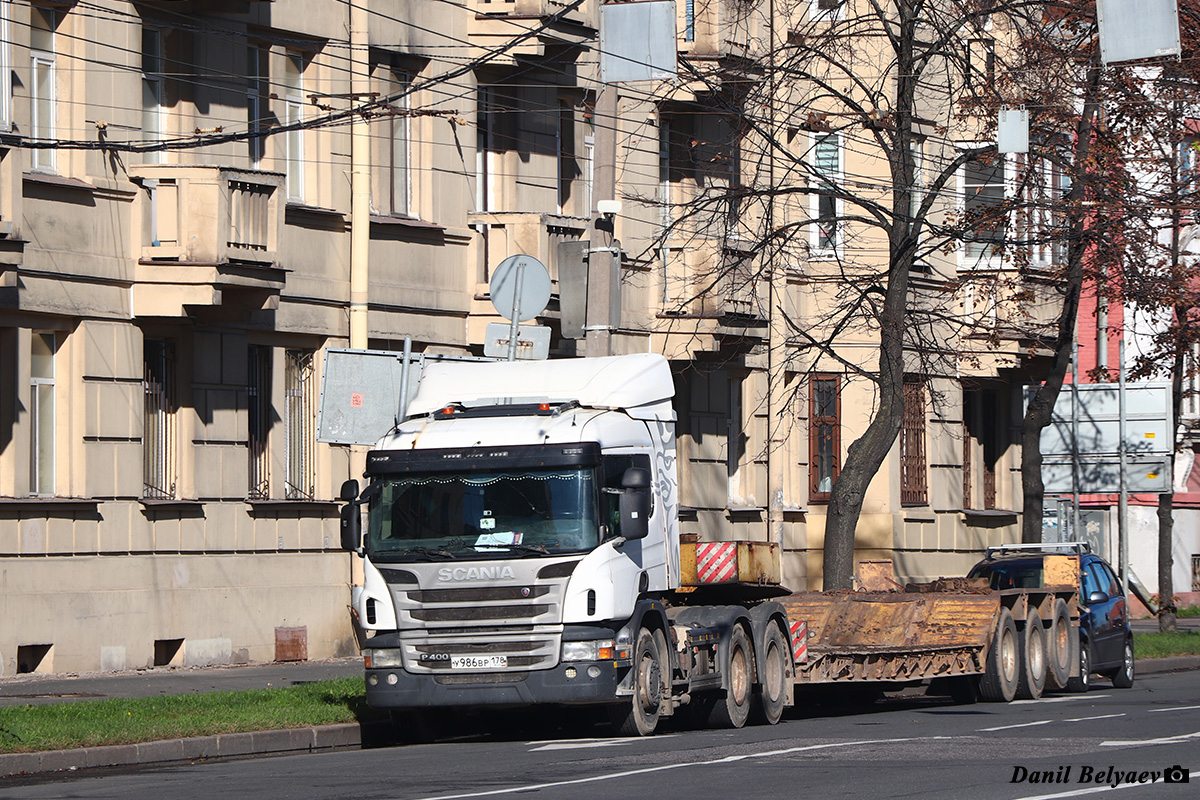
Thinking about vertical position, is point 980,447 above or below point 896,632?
above

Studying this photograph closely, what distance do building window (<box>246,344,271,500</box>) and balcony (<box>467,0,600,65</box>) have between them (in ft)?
18.5

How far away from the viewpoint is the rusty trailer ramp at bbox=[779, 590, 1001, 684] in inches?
800

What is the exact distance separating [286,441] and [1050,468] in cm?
1607

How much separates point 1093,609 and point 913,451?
11.7 metres

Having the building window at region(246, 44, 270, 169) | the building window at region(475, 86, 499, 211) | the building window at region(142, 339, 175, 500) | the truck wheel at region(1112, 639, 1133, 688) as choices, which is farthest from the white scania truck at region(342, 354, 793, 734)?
the building window at region(475, 86, 499, 211)

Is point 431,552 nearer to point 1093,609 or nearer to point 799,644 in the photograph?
point 799,644

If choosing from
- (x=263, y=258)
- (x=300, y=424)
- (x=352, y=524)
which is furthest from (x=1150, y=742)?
(x=300, y=424)

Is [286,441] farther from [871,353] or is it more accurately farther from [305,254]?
[871,353]

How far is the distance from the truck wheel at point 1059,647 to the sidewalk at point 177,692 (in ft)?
25.7

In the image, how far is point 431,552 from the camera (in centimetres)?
1688

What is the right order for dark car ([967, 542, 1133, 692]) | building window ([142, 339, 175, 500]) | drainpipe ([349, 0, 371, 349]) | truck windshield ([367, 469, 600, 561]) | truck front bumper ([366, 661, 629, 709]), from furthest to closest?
drainpipe ([349, 0, 371, 349])
dark car ([967, 542, 1133, 692])
building window ([142, 339, 175, 500])
truck windshield ([367, 469, 600, 561])
truck front bumper ([366, 661, 629, 709])

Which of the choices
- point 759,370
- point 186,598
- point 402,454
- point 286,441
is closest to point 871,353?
point 759,370

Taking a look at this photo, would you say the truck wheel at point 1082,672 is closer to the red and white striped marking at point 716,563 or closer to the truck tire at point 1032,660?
the truck tire at point 1032,660

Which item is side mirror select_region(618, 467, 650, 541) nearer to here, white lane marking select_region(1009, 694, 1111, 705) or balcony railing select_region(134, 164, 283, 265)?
white lane marking select_region(1009, 694, 1111, 705)
